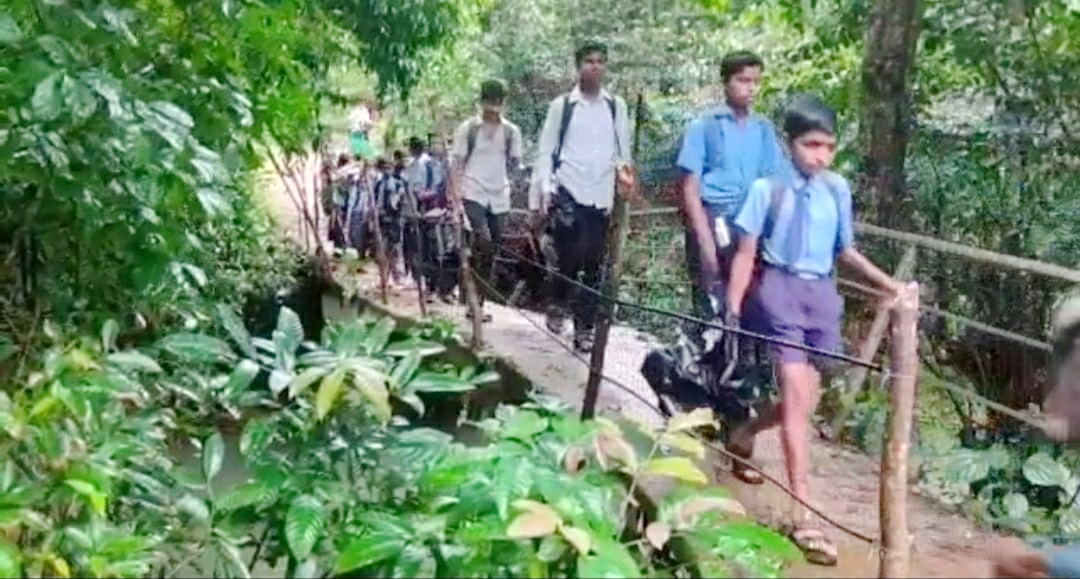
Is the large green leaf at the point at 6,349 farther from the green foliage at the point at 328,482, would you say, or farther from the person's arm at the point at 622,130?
the person's arm at the point at 622,130

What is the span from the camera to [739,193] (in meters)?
2.88

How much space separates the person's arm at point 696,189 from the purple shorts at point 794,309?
1.13ft

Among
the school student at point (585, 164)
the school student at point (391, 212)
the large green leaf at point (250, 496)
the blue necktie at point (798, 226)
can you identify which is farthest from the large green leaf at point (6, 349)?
the school student at point (391, 212)

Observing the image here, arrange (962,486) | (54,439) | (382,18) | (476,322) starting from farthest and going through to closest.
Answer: (382,18) < (476,322) < (962,486) < (54,439)

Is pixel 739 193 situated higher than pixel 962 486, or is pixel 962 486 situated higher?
pixel 739 193

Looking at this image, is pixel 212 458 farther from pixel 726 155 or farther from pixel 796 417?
pixel 726 155

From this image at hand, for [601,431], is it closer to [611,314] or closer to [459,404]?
[459,404]

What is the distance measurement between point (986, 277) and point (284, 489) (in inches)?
98.2

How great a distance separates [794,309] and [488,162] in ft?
7.23

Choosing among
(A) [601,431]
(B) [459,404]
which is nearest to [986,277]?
(B) [459,404]

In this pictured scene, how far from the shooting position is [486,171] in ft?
15.0

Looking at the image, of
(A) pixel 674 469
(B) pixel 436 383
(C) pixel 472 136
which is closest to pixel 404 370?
(B) pixel 436 383

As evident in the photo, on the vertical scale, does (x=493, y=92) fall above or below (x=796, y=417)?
above

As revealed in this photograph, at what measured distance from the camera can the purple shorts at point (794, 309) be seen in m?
2.50
